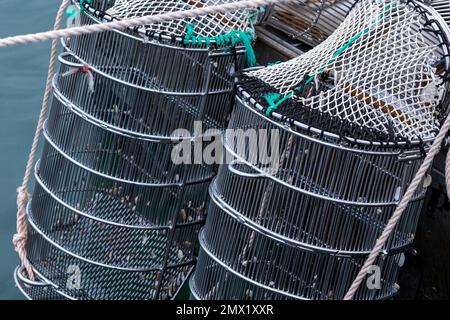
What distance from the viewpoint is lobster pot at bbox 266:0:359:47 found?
617 cm

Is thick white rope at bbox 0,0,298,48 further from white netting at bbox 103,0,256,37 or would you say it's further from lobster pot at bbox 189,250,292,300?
lobster pot at bbox 189,250,292,300

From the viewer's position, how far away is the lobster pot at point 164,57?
562 cm

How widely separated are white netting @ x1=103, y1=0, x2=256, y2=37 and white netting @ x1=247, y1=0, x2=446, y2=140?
666mm

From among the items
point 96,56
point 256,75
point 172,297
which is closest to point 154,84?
point 96,56

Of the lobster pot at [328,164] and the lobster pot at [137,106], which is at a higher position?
the lobster pot at [328,164]

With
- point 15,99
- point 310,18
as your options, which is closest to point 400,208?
point 310,18

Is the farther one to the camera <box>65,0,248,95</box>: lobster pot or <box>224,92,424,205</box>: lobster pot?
<box>65,0,248,95</box>: lobster pot

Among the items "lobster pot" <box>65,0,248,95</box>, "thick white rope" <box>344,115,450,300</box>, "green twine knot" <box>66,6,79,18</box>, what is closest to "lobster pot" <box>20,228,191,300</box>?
"lobster pot" <box>65,0,248,95</box>

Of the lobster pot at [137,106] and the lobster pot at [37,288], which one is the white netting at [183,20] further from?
the lobster pot at [37,288]

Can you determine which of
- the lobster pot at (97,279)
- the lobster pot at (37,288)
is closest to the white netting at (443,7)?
the lobster pot at (97,279)

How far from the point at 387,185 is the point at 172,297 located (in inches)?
67.6

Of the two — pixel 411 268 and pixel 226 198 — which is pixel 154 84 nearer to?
pixel 226 198

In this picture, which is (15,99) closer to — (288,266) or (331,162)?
(288,266)

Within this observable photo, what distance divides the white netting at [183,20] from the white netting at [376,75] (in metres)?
0.67
